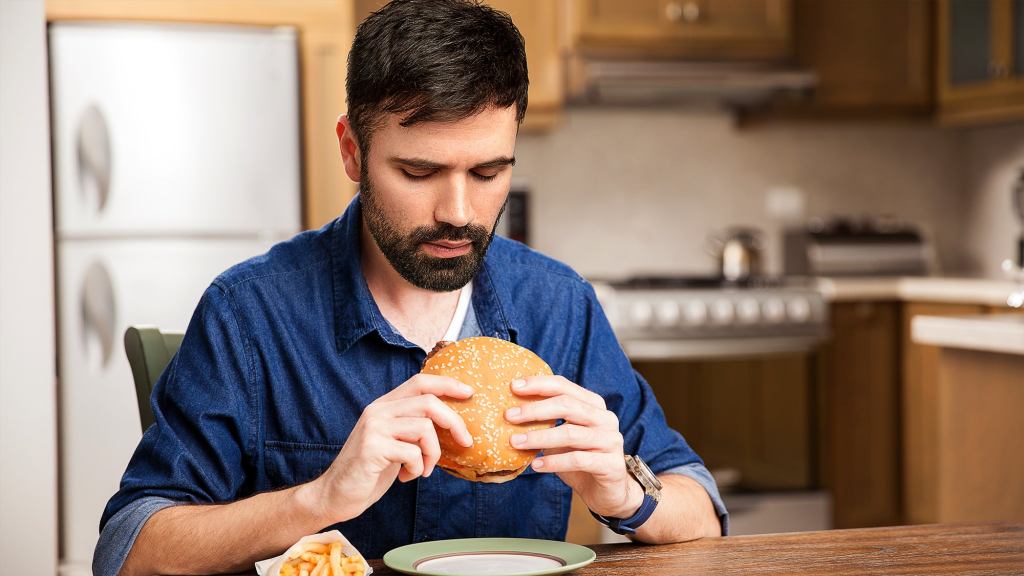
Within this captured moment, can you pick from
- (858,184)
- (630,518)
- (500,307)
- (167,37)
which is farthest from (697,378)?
(630,518)

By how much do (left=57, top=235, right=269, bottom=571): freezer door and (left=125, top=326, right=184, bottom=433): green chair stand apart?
1.62 meters

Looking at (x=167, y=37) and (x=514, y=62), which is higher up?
(x=167, y=37)

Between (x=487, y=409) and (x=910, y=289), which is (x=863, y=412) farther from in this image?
(x=487, y=409)

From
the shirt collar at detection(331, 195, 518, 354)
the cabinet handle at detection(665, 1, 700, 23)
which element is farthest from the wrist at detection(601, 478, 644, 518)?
the cabinet handle at detection(665, 1, 700, 23)

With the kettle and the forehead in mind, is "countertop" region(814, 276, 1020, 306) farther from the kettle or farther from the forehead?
the forehead

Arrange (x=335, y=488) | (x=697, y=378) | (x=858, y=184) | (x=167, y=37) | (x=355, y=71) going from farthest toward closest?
(x=858, y=184) → (x=697, y=378) → (x=167, y=37) → (x=355, y=71) → (x=335, y=488)

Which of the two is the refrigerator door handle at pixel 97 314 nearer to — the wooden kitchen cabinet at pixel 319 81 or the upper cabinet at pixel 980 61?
the wooden kitchen cabinet at pixel 319 81

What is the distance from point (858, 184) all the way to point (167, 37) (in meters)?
2.76

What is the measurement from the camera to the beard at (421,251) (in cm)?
120

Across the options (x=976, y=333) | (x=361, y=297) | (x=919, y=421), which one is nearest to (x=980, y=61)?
(x=919, y=421)

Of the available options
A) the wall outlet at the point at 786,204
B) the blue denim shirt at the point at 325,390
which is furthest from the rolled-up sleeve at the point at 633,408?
the wall outlet at the point at 786,204

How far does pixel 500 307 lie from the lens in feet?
4.58

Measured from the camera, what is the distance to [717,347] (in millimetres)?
3553

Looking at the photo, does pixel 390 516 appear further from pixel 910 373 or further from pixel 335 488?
pixel 910 373
